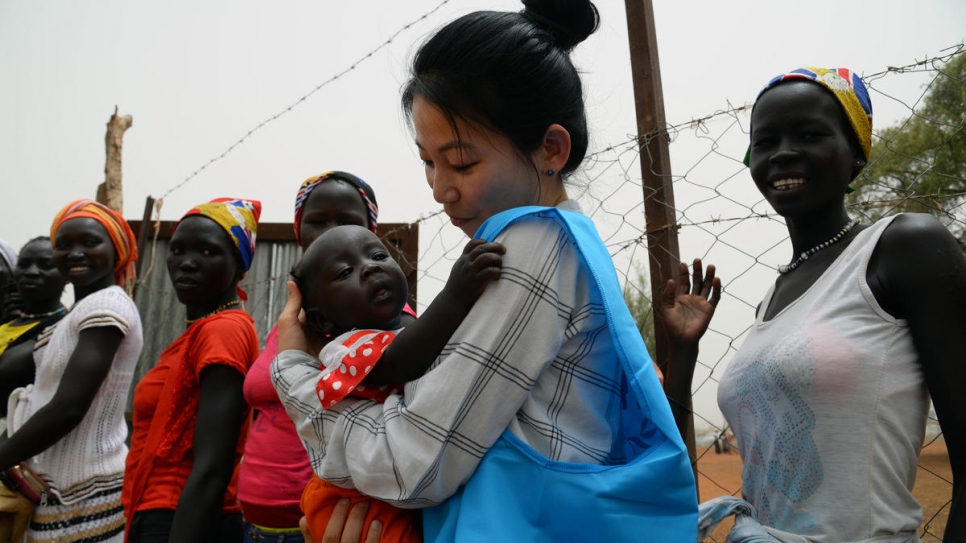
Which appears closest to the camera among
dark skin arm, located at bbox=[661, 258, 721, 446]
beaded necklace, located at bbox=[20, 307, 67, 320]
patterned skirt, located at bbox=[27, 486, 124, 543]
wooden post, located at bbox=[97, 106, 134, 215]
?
dark skin arm, located at bbox=[661, 258, 721, 446]

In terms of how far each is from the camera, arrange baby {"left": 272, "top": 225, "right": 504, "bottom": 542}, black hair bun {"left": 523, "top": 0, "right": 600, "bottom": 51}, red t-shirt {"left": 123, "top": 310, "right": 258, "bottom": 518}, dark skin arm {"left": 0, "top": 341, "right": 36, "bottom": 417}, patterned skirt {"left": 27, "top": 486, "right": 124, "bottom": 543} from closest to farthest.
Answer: baby {"left": 272, "top": 225, "right": 504, "bottom": 542} < black hair bun {"left": 523, "top": 0, "right": 600, "bottom": 51} < red t-shirt {"left": 123, "top": 310, "right": 258, "bottom": 518} < patterned skirt {"left": 27, "top": 486, "right": 124, "bottom": 543} < dark skin arm {"left": 0, "top": 341, "right": 36, "bottom": 417}

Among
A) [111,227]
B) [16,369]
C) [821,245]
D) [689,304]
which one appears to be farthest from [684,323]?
[16,369]

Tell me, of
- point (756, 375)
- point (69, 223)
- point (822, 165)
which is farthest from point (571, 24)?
point (69, 223)

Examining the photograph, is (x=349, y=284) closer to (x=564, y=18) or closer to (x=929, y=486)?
(x=564, y=18)

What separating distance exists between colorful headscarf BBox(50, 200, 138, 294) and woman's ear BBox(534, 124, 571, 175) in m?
2.37

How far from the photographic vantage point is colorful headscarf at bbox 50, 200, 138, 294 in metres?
2.97

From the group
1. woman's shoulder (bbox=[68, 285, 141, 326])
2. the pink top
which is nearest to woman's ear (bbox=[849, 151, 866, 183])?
the pink top

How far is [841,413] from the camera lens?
1.28 m

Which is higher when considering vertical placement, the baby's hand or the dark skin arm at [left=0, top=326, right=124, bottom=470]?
the baby's hand

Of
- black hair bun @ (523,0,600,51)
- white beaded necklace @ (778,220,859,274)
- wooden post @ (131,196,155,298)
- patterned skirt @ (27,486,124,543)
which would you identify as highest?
wooden post @ (131,196,155,298)

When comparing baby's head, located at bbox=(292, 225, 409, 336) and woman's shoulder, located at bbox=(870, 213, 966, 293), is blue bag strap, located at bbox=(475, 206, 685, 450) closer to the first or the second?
baby's head, located at bbox=(292, 225, 409, 336)

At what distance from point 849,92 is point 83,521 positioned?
109 inches

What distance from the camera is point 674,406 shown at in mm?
1817

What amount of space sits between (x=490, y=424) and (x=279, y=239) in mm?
4772
